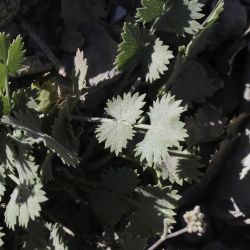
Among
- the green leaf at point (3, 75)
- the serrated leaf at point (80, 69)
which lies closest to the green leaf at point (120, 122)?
the serrated leaf at point (80, 69)

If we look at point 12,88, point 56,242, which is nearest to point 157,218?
point 56,242

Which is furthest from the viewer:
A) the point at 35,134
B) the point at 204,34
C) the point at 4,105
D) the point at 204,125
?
the point at 204,125

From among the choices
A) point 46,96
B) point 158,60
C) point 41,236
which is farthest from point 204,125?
point 41,236

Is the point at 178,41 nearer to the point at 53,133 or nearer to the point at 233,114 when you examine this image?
the point at 233,114

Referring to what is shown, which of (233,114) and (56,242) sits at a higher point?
(233,114)

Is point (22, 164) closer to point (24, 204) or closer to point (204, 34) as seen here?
point (24, 204)

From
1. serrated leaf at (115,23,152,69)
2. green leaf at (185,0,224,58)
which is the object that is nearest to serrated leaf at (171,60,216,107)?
green leaf at (185,0,224,58)
